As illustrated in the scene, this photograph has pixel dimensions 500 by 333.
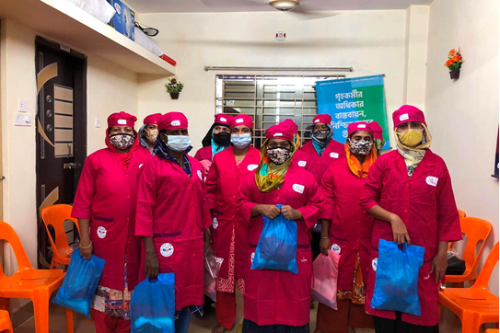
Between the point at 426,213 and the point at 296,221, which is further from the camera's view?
the point at 296,221

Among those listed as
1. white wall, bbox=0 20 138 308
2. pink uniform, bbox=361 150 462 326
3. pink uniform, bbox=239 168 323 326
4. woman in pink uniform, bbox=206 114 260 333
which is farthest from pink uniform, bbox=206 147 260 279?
white wall, bbox=0 20 138 308

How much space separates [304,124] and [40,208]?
3.44m

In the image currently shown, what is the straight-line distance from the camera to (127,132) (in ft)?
8.42

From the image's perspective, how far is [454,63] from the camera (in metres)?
3.55

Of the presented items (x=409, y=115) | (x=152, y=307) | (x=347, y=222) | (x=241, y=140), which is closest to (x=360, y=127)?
(x=409, y=115)

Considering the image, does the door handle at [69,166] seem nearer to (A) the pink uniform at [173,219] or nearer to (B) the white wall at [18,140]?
(B) the white wall at [18,140]

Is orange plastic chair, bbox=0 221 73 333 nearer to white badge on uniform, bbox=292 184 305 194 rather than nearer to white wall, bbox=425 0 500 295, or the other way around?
white badge on uniform, bbox=292 184 305 194

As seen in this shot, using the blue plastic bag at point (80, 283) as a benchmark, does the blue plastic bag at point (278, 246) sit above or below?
above

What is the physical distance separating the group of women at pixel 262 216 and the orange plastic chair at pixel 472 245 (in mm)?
942

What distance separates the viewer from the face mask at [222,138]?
3258mm

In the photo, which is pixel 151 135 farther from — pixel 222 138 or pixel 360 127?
pixel 360 127

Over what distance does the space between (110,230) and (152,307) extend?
2.08 feet

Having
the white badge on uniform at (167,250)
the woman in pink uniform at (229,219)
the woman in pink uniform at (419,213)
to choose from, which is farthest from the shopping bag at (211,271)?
the woman in pink uniform at (419,213)

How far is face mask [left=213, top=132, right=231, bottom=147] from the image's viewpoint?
3258mm
